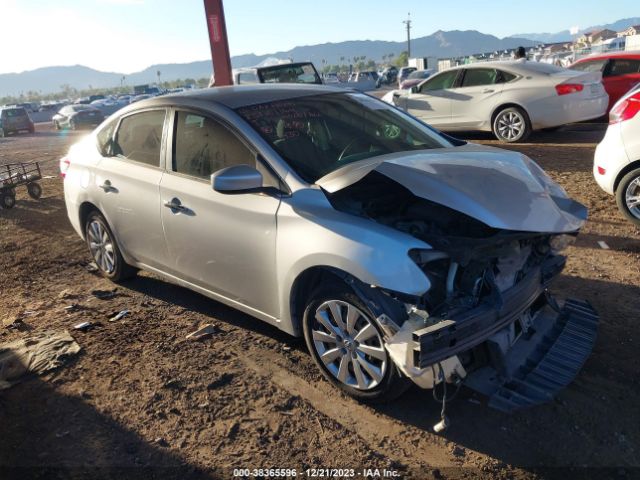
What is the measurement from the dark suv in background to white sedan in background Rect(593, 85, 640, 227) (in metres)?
31.2

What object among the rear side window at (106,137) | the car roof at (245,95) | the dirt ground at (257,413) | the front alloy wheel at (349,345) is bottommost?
the dirt ground at (257,413)

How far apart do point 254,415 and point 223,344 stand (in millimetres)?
932

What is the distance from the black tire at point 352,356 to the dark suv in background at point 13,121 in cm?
3169

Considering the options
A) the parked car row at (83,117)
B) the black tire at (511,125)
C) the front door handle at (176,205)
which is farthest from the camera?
the parked car row at (83,117)

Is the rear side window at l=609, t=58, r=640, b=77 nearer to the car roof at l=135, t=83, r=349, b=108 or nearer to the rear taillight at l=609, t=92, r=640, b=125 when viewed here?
the rear taillight at l=609, t=92, r=640, b=125

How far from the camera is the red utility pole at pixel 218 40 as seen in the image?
536 inches

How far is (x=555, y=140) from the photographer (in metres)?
10.7

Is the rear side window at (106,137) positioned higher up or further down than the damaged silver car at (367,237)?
higher up

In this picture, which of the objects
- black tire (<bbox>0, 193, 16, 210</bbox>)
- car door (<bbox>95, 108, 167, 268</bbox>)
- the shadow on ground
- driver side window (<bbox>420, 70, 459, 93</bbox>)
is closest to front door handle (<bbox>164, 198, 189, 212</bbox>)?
car door (<bbox>95, 108, 167, 268</bbox>)

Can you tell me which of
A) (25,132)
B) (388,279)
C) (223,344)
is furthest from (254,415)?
(25,132)

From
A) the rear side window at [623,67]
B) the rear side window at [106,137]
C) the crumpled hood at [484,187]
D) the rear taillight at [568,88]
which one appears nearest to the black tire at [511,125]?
the rear taillight at [568,88]

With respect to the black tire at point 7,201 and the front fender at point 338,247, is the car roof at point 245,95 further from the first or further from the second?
the black tire at point 7,201

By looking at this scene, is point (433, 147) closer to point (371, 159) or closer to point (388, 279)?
point (371, 159)

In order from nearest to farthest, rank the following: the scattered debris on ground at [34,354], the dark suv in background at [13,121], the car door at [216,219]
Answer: the car door at [216,219] → the scattered debris on ground at [34,354] → the dark suv in background at [13,121]
